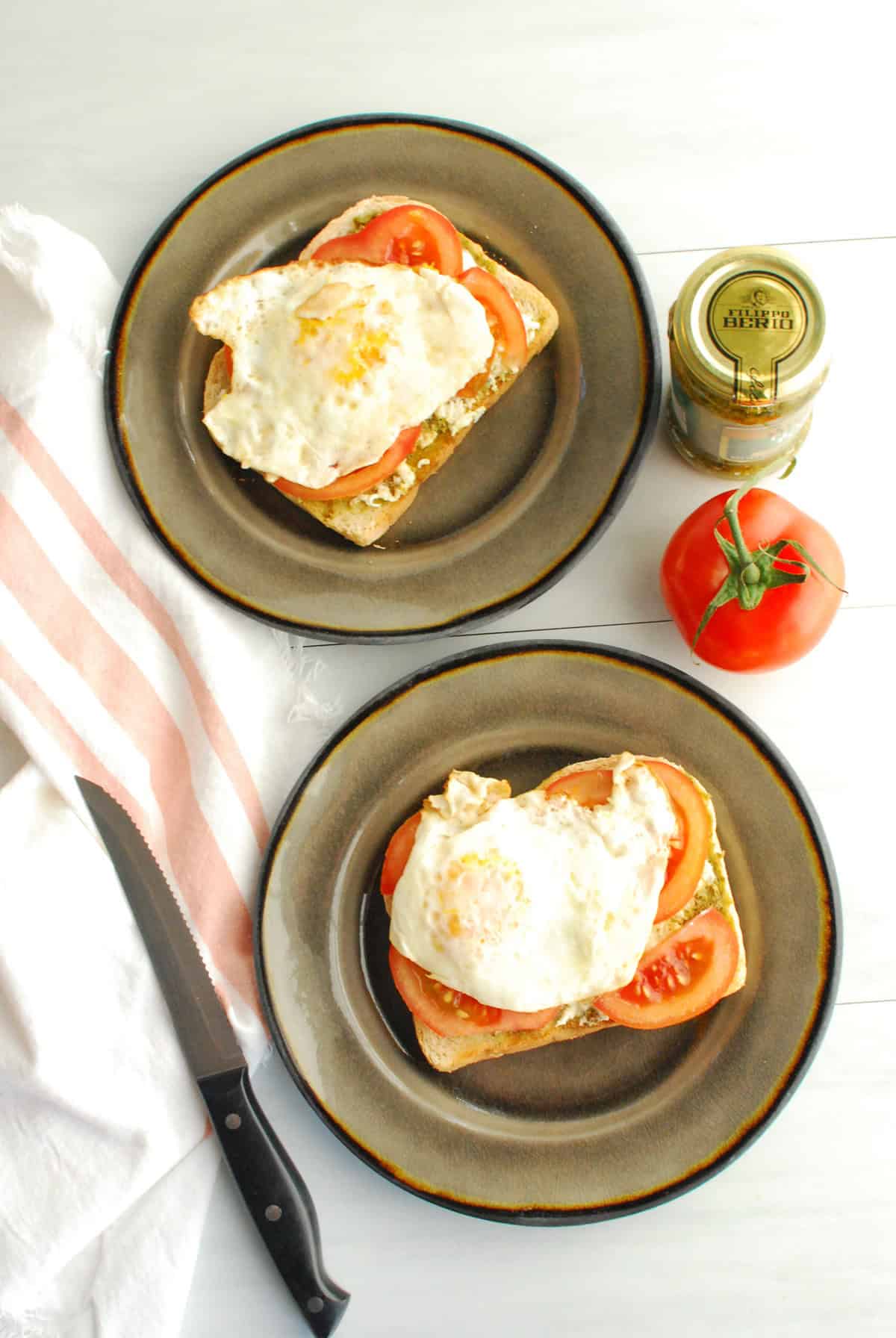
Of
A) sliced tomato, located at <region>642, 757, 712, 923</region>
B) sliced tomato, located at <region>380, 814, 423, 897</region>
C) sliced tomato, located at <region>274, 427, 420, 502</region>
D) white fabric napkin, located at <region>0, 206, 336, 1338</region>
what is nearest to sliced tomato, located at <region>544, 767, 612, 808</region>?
sliced tomato, located at <region>642, 757, 712, 923</region>

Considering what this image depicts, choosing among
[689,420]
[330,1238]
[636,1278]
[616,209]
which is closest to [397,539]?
[689,420]

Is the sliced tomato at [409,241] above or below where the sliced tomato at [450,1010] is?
above

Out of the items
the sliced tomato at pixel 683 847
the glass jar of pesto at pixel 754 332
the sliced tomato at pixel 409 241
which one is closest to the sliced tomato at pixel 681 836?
the sliced tomato at pixel 683 847

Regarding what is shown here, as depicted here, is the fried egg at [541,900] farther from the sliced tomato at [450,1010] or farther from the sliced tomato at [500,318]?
the sliced tomato at [500,318]

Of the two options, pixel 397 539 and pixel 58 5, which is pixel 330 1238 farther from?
pixel 58 5

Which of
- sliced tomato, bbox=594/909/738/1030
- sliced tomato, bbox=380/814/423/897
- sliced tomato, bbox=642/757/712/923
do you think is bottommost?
sliced tomato, bbox=594/909/738/1030

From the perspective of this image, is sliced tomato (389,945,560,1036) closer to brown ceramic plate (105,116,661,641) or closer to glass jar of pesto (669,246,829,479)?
brown ceramic plate (105,116,661,641)

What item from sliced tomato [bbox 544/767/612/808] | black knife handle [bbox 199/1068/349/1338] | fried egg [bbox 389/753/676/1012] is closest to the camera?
fried egg [bbox 389/753/676/1012]
